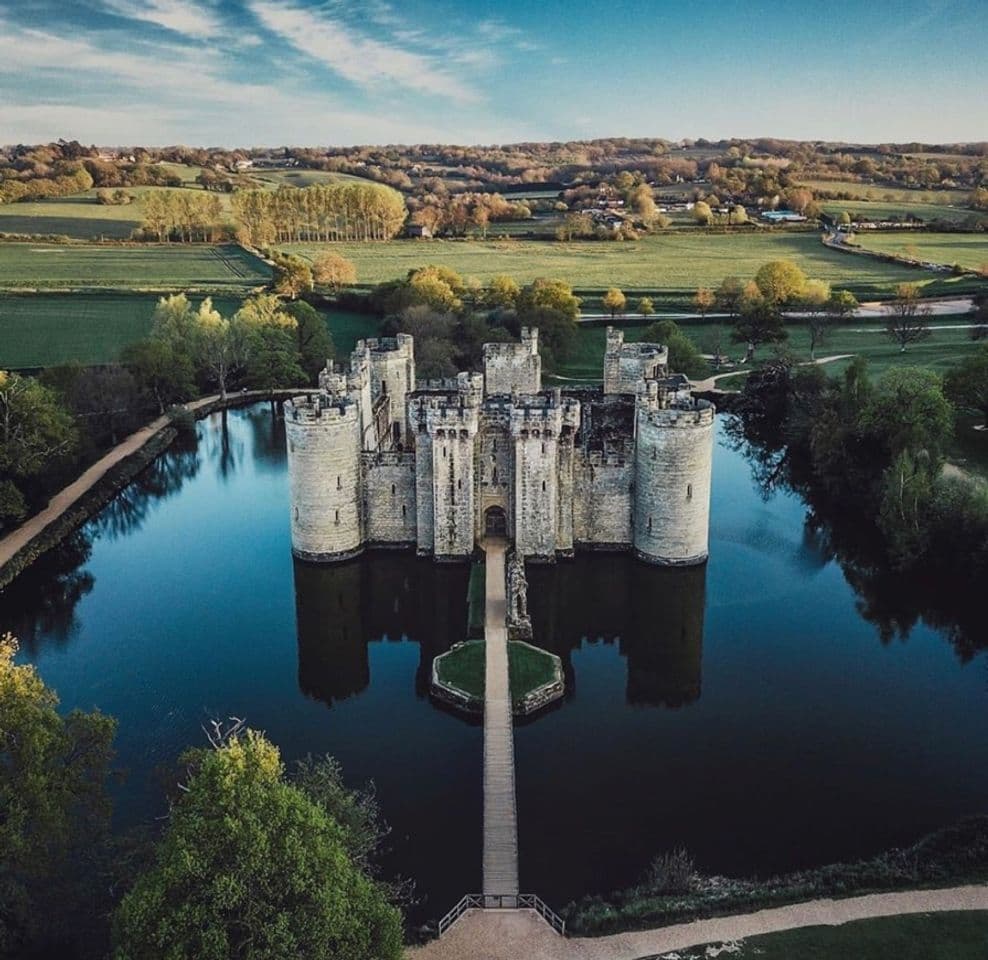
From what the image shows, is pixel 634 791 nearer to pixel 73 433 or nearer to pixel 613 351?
pixel 613 351

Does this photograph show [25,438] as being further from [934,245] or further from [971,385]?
[934,245]

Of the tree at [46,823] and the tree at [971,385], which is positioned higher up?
the tree at [971,385]

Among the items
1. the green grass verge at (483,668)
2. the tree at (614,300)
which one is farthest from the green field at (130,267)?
the green grass verge at (483,668)

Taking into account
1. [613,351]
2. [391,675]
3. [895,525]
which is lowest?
[391,675]

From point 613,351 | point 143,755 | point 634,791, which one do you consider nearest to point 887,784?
point 634,791

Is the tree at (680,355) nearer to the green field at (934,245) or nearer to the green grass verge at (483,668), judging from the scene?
the green grass verge at (483,668)

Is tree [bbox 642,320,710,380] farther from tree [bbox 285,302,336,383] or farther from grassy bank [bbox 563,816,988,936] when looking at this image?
grassy bank [bbox 563,816,988,936]

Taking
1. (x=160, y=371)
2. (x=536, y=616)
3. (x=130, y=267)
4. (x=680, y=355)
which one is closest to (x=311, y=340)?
(x=160, y=371)
